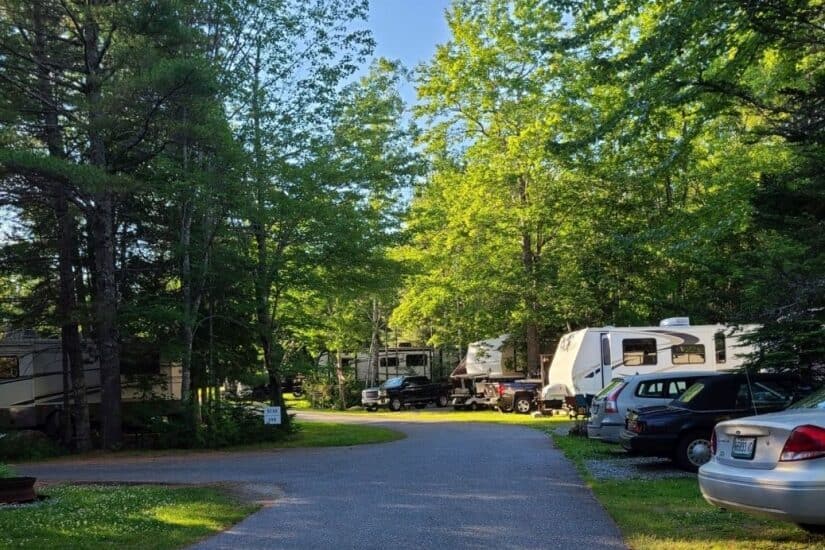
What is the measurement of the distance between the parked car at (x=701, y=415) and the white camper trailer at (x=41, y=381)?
1524cm

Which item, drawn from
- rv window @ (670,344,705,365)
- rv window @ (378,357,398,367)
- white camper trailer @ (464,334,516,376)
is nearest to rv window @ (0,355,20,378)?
rv window @ (670,344,705,365)

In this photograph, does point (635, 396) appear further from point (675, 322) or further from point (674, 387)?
point (675, 322)

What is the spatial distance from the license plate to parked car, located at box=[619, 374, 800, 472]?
541 centimetres

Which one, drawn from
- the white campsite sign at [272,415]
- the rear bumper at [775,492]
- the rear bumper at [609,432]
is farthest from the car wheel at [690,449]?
the white campsite sign at [272,415]

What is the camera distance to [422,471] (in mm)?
12703

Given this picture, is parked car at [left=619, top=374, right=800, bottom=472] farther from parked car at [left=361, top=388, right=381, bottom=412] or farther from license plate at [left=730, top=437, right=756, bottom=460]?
parked car at [left=361, top=388, right=381, bottom=412]

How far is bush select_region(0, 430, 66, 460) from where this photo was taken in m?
18.5

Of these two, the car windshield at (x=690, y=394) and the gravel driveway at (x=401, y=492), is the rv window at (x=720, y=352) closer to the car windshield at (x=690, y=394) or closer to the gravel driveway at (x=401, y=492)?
the gravel driveway at (x=401, y=492)

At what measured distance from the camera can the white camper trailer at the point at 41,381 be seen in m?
21.6

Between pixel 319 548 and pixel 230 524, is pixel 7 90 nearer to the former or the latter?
pixel 230 524

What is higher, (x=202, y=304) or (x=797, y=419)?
(x=202, y=304)

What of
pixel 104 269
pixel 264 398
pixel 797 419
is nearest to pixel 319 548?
pixel 797 419

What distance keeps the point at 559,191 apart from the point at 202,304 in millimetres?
17560

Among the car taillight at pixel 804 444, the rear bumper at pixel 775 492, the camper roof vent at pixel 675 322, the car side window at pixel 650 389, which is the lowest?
the rear bumper at pixel 775 492
